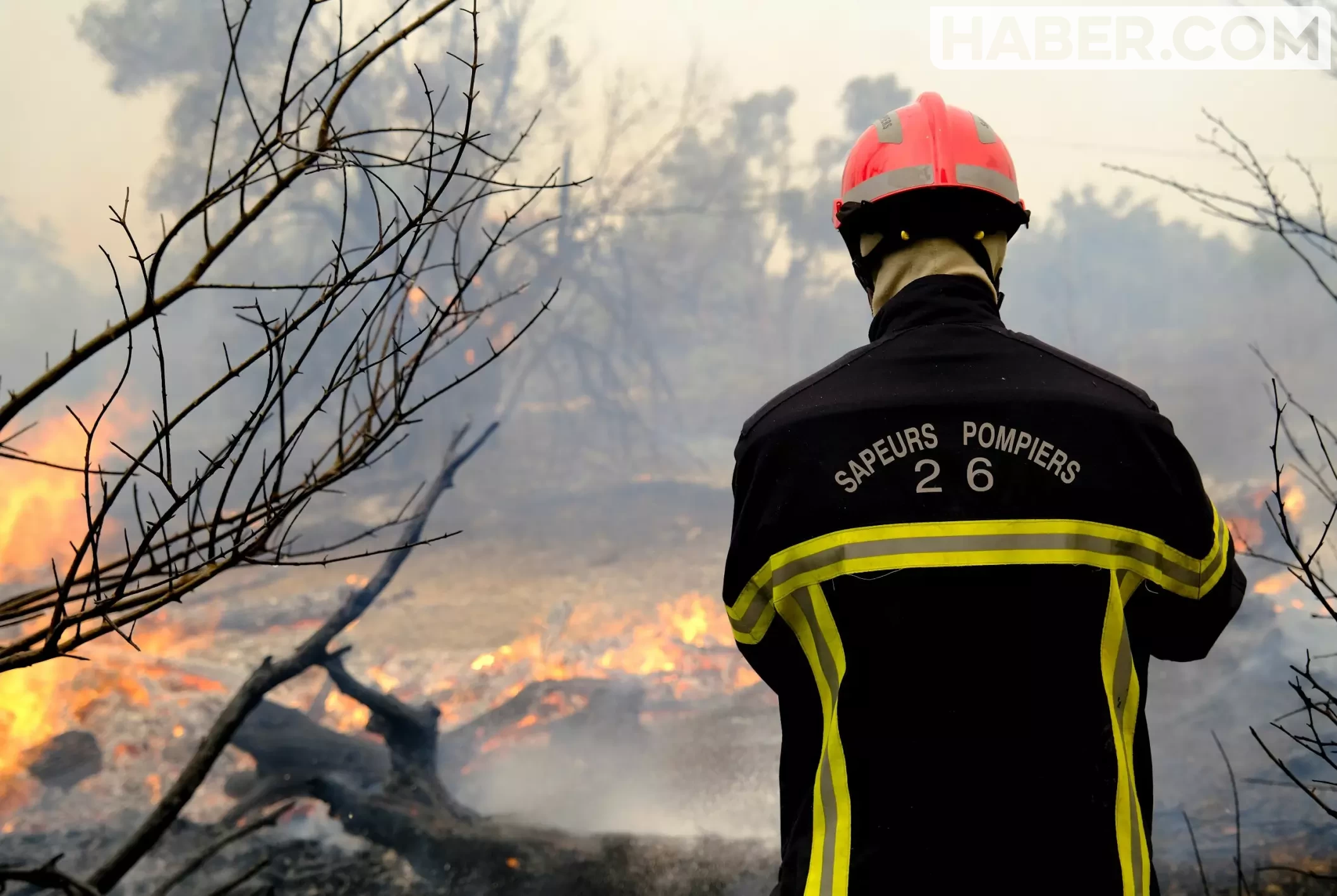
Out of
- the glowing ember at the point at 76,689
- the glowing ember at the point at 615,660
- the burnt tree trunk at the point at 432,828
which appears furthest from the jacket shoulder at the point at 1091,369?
the glowing ember at the point at 76,689

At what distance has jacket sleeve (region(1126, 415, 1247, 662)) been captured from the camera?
1.29m

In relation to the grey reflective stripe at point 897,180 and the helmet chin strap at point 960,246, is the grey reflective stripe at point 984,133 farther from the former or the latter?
the helmet chin strap at point 960,246

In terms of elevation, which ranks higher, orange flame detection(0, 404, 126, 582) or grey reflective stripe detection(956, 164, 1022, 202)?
orange flame detection(0, 404, 126, 582)

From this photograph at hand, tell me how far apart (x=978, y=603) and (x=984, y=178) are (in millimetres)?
930

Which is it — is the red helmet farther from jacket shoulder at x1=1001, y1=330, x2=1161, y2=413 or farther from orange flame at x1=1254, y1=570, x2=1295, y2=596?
orange flame at x1=1254, y1=570, x2=1295, y2=596

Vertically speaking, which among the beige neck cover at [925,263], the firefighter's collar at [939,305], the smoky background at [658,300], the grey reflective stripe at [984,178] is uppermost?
the smoky background at [658,300]

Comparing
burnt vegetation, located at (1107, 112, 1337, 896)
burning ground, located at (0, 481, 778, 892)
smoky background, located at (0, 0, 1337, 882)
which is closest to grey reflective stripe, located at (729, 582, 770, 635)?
burnt vegetation, located at (1107, 112, 1337, 896)

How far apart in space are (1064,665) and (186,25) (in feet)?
25.4

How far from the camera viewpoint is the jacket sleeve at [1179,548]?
1.29 metres

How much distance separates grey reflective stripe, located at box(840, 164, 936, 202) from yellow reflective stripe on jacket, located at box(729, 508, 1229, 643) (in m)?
0.77

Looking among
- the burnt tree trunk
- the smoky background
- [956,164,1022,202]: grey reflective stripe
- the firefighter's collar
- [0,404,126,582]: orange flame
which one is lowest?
the burnt tree trunk

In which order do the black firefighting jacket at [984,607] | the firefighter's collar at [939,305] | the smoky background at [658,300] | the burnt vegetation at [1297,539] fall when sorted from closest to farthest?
1. the black firefighting jacket at [984,607]
2. the firefighter's collar at [939,305]
3. the burnt vegetation at [1297,539]
4. the smoky background at [658,300]

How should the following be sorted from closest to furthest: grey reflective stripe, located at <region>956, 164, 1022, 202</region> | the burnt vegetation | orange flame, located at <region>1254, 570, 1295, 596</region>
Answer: grey reflective stripe, located at <region>956, 164, 1022, 202</region>
the burnt vegetation
orange flame, located at <region>1254, 570, 1295, 596</region>

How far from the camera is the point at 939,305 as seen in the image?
146 centimetres
